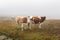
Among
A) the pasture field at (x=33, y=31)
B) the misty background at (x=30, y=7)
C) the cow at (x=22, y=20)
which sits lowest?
the pasture field at (x=33, y=31)

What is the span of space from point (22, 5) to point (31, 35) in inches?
20.6

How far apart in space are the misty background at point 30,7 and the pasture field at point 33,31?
14 cm

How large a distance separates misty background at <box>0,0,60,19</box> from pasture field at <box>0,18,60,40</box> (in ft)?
0.45

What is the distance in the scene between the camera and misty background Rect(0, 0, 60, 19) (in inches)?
113

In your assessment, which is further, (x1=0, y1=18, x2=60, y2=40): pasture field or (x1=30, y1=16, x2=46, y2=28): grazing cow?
(x1=30, y1=16, x2=46, y2=28): grazing cow

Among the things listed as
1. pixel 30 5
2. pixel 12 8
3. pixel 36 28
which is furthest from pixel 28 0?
pixel 36 28

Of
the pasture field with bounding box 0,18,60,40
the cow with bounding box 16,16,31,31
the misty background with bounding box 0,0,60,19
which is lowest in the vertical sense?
the pasture field with bounding box 0,18,60,40

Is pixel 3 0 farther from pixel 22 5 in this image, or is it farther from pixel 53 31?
pixel 53 31

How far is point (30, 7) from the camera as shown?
2904 mm

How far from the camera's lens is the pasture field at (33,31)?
8.93 feet

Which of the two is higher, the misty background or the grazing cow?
the misty background

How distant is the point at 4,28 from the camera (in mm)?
2805

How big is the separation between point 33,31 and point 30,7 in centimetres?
40

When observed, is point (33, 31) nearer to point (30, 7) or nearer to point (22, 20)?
point (22, 20)
